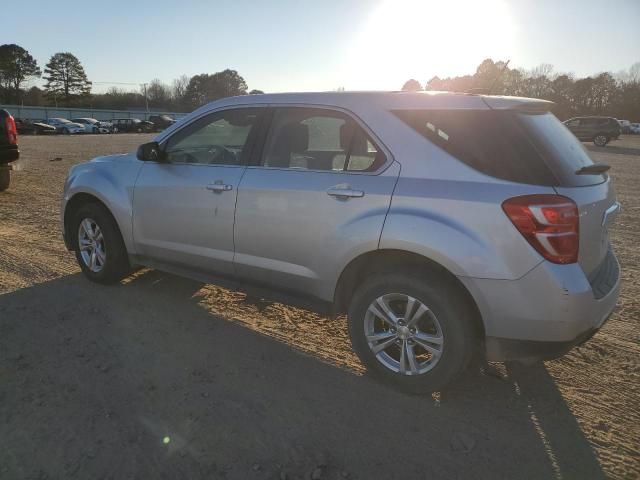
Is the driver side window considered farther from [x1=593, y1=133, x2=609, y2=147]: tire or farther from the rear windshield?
[x1=593, y1=133, x2=609, y2=147]: tire

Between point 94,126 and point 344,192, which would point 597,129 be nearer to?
point 344,192

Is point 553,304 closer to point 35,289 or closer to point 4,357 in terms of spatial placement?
point 4,357

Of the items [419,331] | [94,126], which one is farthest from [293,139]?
[94,126]

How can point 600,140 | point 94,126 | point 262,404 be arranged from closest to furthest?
1. point 262,404
2. point 600,140
3. point 94,126

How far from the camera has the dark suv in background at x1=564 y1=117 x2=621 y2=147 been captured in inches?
1193

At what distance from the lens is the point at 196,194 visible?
382cm

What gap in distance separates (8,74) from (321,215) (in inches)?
4191

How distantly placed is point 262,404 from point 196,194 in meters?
1.75

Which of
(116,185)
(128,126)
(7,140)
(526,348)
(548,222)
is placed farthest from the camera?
(128,126)

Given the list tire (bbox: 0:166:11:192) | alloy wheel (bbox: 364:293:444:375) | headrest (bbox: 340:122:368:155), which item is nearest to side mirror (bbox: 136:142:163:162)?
headrest (bbox: 340:122:368:155)

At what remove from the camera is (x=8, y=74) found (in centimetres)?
8812

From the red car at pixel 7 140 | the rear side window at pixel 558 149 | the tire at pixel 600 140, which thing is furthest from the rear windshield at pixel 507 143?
the tire at pixel 600 140

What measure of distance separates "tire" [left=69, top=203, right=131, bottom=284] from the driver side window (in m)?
0.95

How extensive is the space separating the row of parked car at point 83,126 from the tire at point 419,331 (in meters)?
47.7
